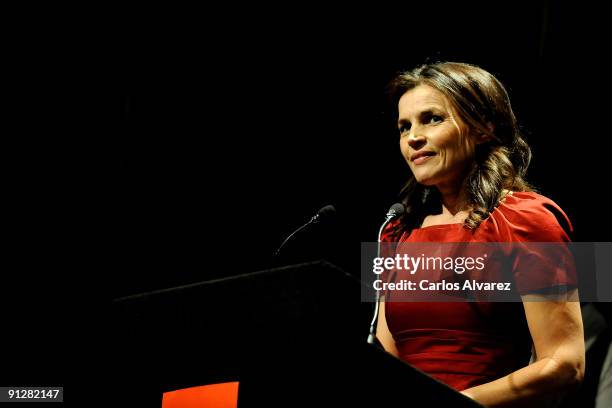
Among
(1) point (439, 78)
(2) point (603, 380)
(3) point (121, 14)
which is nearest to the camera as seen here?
(2) point (603, 380)

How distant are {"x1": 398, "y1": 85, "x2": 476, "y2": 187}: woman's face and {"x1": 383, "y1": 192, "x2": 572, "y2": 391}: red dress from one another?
193 millimetres

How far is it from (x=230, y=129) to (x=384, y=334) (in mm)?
1160

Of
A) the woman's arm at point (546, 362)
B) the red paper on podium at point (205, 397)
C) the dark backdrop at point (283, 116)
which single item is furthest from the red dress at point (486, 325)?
the dark backdrop at point (283, 116)

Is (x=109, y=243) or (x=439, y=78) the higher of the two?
(x=439, y=78)

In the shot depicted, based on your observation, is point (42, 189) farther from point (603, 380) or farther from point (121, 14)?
point (603, 380)

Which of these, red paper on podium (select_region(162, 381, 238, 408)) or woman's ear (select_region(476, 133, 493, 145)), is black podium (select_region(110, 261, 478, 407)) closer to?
red paper on podium (select_region(162, 381, 238, 408))

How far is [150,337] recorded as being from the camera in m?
1.23

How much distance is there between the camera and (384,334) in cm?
177

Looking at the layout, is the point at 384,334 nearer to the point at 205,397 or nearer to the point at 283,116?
the point at 205,397

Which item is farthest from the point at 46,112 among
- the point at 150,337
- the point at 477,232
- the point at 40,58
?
the point at 477,232

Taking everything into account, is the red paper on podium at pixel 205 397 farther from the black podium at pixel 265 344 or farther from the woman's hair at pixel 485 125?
the woman's hair at pixel 485 125

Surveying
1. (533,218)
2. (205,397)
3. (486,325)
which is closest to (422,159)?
(533,218)

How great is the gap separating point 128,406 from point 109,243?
3.55ft

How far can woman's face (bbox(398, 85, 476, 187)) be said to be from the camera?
5.55 ft
